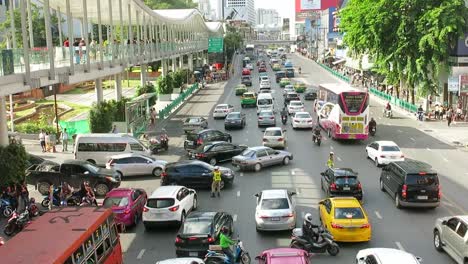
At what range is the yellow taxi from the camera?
18.4m

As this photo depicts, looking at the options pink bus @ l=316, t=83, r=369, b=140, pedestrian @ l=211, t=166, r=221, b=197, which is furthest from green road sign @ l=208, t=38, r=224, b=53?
pedestrian @ l=211, t=166, r=221, b=197

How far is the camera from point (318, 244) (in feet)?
58.3

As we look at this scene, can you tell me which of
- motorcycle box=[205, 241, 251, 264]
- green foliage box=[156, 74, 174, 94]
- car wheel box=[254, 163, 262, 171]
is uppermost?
green foliage box=[156, 74, 174, 94]

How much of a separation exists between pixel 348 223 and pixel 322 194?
7194 mm

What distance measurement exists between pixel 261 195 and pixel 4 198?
11.1m

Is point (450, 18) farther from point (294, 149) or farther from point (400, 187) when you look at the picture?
point (400, 187)

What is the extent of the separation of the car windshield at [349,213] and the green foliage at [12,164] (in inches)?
576

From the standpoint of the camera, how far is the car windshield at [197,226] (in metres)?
17.6

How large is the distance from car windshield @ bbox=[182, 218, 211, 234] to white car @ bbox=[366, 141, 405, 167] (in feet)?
50.5

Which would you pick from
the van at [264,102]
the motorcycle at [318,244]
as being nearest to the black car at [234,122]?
the van at [264,102]

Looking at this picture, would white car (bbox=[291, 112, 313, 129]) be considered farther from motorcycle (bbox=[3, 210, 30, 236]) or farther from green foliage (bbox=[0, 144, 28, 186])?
motorcycle (bbox=[3, 210, 30, 236])

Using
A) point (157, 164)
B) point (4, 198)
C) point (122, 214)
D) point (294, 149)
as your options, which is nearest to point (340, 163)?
point (294, 149)

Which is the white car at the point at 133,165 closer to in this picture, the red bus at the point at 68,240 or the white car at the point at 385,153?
the white car at the point at 385,153

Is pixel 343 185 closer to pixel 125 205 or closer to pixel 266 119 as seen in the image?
pixel 125 205
